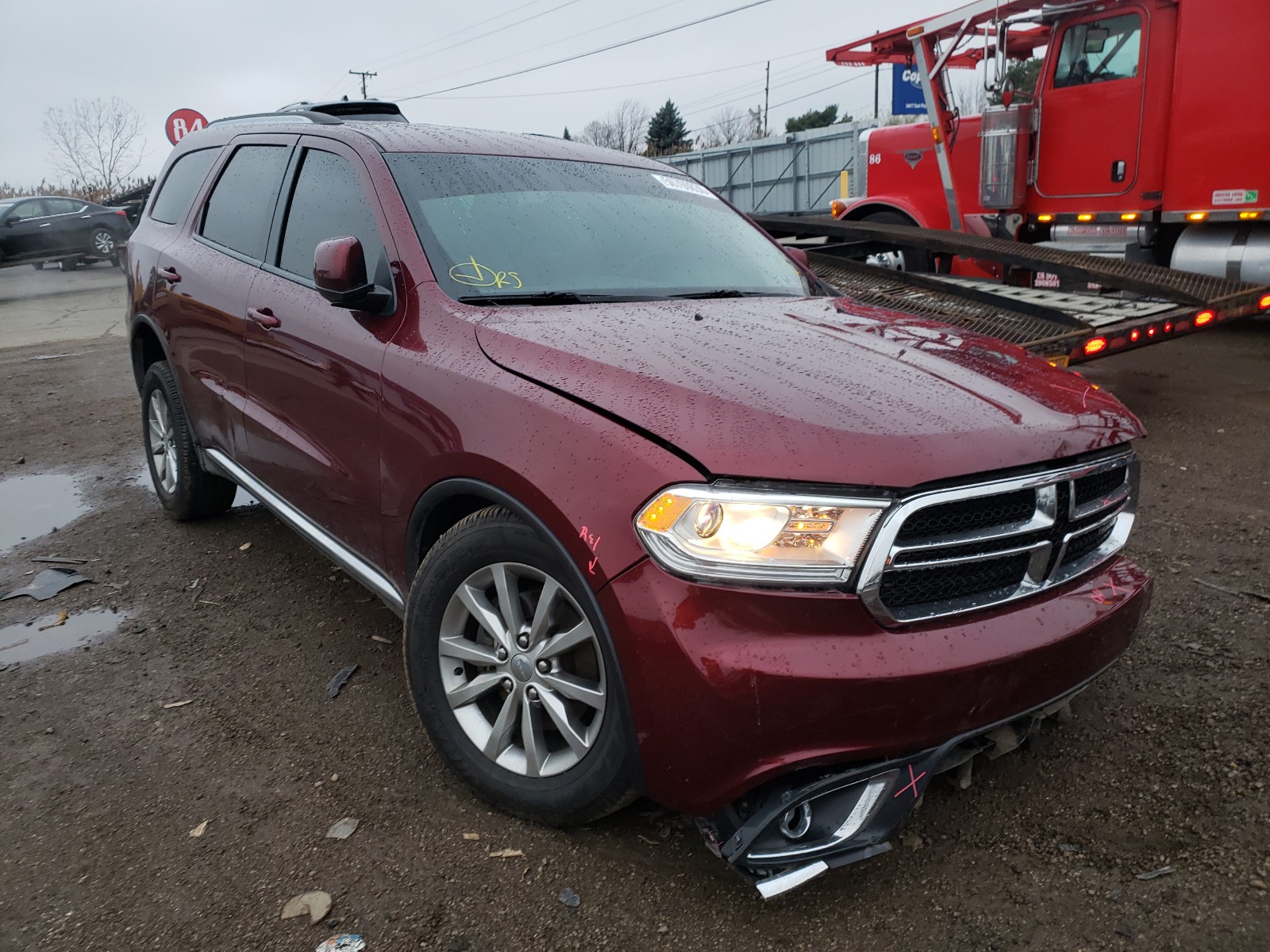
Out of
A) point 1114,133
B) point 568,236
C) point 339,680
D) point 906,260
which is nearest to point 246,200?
point 568,236

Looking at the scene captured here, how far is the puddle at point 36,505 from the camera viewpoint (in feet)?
16.9

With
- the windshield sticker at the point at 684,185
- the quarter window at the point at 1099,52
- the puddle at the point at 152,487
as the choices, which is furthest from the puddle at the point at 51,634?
the quarter window at the point at 1099,52

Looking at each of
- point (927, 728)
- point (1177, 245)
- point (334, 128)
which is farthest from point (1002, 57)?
point (927, 728)

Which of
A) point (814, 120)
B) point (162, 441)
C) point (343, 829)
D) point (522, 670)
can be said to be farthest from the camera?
point (814, 120)

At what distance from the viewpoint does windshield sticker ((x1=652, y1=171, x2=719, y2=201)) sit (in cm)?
384

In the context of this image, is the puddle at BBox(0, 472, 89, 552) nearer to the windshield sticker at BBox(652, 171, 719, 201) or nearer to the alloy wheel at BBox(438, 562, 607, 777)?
the alloy wheel at BBox(438, 562, 607, 777)

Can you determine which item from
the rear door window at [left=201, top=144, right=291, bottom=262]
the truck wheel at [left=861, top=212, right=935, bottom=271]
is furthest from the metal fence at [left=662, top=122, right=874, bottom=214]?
the rear door window at [left=201, top=144, right=291, bottom=262]

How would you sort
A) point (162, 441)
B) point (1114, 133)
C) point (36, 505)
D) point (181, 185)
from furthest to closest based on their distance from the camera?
point (1114, 133), point (36, 505), point (162, 441), point (181, 185)

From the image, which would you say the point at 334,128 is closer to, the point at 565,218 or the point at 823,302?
the point at 565,218

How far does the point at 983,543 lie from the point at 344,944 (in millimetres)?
1673

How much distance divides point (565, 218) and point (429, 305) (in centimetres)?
70

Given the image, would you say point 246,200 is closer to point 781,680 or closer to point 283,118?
point 283,118

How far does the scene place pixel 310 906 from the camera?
2283 millimetres

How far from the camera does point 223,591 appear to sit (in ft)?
13.7
